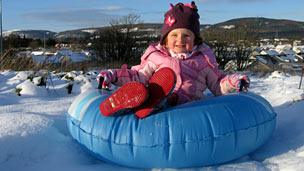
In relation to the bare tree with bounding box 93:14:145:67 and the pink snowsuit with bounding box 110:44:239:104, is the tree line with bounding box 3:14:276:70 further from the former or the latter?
the pink snowsuit with bounding box 110:44:239:104

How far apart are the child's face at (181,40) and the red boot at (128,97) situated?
874 millimetres

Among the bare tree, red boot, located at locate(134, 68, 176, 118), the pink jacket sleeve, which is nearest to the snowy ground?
red boot, located at locate(134, 68, 176, 118)

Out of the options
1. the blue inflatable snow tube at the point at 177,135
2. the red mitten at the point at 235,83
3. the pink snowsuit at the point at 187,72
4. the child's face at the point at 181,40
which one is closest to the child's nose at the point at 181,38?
the child's face at the point at 181,40

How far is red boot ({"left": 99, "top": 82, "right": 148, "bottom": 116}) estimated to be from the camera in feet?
8.97

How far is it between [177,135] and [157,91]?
1.02ft

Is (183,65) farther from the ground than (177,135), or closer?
farther from the ground

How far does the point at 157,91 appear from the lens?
9.37ft

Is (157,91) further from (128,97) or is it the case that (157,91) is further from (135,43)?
(135,43)

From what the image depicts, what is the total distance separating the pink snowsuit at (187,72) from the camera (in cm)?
346

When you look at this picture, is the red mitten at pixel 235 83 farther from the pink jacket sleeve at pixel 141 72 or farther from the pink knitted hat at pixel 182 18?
the pink jacket sleeve at pixel 141 72

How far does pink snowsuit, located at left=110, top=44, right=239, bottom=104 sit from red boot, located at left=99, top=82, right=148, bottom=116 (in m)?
0.66

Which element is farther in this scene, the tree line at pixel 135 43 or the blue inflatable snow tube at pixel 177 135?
the tree line at pixel 135 43

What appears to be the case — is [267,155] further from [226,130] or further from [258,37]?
[258,37]

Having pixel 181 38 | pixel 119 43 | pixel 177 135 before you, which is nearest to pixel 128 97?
pixel 177 135
